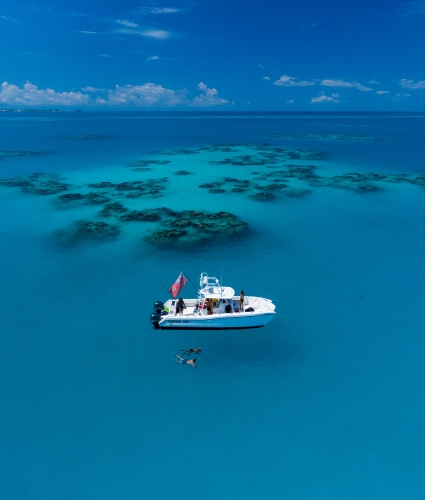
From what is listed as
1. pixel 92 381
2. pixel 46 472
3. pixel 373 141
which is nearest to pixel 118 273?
pixel 92 381

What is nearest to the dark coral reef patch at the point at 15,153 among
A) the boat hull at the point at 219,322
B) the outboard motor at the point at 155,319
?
the outboard motor at the point at 155,319

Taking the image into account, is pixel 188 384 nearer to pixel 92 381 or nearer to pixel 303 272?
pixel 92 381

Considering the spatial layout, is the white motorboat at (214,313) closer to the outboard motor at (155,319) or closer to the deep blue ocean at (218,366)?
→ the outboard motor at (155,319)

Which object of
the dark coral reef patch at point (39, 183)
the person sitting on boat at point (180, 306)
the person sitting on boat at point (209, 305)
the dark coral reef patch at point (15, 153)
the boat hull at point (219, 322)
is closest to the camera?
the boat hull at point (219, 322)

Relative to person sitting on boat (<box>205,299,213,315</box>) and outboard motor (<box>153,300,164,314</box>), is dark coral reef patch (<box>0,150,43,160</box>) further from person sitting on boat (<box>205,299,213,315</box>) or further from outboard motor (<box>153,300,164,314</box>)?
person sitting on boat (<box>205,299,213,315</box>)

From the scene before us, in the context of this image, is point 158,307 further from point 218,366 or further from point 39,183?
point 39,183

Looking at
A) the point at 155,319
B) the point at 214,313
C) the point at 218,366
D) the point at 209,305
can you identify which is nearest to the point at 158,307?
the point at 155,319

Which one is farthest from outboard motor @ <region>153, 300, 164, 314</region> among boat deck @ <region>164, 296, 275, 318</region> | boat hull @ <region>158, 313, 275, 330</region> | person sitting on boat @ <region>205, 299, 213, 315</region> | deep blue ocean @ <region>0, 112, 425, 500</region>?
person sitting on boat @ <region>205, 299, 213, 315</region>
